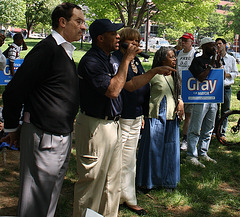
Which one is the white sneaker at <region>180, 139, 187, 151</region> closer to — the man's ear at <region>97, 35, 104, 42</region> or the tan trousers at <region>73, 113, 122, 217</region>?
the tan trousers at <region>73, 113, 122, 217</region>

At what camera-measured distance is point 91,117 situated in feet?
10.2

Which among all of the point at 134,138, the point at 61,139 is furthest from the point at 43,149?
the point at 134,138

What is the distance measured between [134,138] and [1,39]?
2637 millimetres

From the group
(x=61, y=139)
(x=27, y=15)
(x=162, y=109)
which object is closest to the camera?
(x=61, y=139)

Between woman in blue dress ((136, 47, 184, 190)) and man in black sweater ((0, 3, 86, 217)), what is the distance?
6.16 ft

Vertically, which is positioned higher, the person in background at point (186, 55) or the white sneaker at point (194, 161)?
the person in background at point (186, 55)

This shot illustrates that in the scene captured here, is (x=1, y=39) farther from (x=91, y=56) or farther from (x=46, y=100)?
(x=46, y=100)

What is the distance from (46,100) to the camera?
7.95 ft

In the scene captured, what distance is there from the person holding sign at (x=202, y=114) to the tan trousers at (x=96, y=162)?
8.14 feet

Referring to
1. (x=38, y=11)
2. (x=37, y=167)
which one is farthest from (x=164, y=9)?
(x=38, y=11)

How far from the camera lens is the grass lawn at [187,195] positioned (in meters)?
4.03

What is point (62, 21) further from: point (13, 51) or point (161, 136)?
point (13, 51)

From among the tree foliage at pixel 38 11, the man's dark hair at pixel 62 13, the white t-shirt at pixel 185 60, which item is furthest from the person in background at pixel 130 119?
the tree foliage at pixel 38 11

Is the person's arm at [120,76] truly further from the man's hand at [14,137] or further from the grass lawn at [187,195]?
the grass lawn at [187,195]
